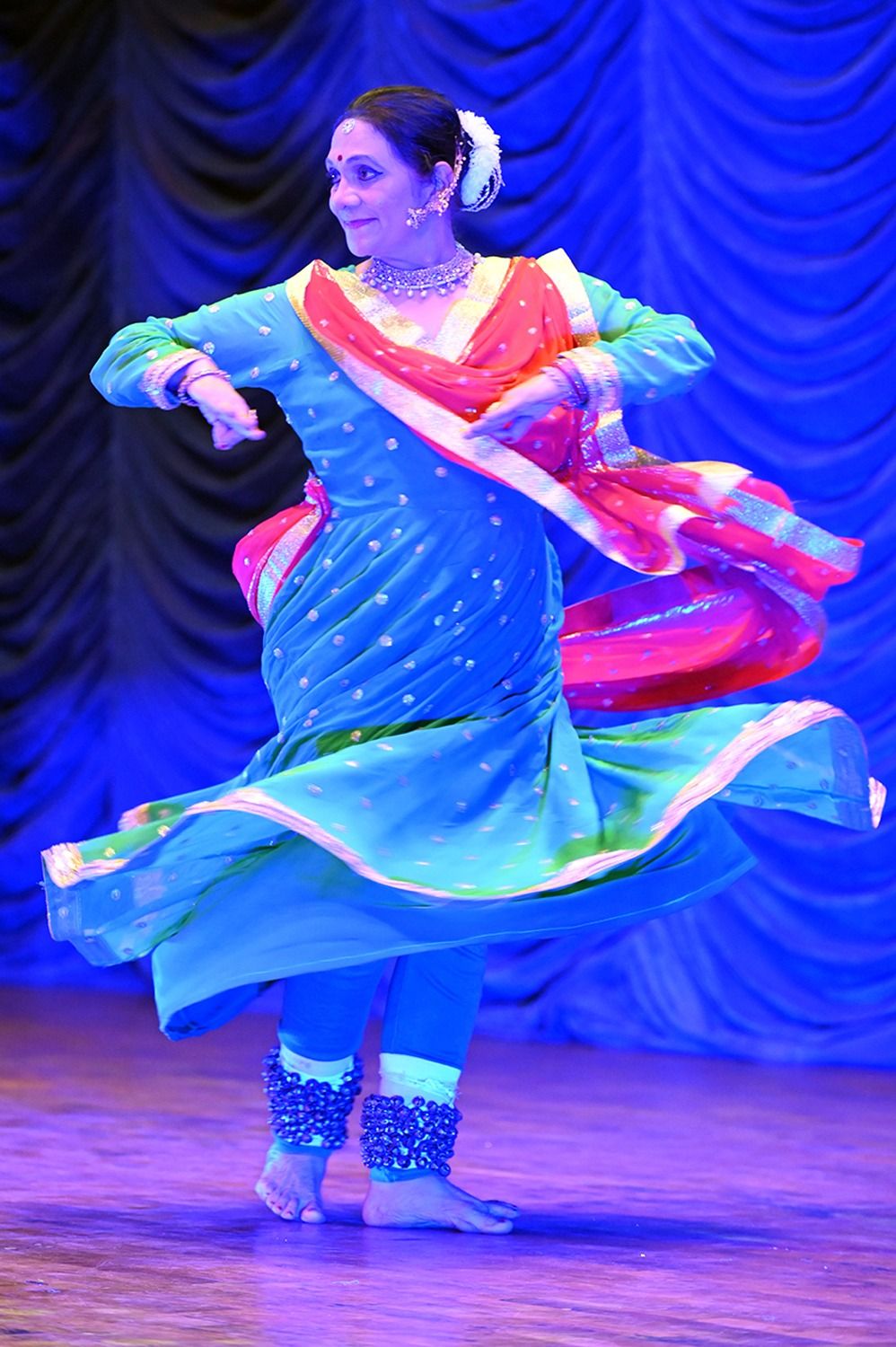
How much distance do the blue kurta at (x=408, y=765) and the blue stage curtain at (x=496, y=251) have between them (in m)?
2.31

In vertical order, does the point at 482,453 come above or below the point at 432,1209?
above

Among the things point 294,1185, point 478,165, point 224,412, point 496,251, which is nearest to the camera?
point 224,412

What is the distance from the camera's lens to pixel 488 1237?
2.09m

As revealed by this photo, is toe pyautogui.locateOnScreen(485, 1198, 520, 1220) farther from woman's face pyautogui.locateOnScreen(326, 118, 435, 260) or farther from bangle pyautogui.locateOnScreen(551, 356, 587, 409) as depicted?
woman's face pyautogui.locateOnScreen(326, 118, 435, 260)

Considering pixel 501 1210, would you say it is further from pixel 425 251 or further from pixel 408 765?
pixel 425 251

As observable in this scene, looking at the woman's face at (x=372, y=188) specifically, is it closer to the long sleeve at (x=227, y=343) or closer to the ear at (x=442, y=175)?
the ear at (x=442, y=175)

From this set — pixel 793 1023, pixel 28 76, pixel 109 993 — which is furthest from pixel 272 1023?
pixel 28 76

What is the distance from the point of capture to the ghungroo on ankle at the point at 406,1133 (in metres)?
2.15

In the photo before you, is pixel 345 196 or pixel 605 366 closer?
pixel 605 366

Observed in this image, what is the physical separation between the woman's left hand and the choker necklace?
0.22 meters

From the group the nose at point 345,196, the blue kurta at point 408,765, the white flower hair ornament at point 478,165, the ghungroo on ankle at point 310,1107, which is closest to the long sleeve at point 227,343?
the blue kurta at point 408,765

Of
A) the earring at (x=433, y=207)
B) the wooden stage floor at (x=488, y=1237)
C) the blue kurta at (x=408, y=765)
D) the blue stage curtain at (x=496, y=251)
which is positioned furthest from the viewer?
the blue stage curtain at (x=496, y=251)

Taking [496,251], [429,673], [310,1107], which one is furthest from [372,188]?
[496,251]

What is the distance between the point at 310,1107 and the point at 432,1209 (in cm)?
17
